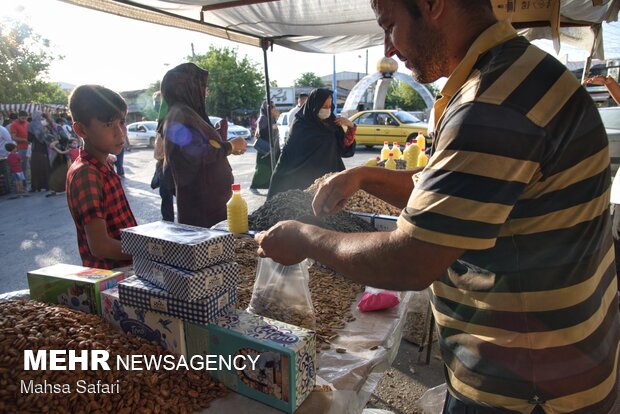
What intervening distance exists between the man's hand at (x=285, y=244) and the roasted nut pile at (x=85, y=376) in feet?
1.55

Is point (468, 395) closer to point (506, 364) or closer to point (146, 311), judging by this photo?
point (506, 364)

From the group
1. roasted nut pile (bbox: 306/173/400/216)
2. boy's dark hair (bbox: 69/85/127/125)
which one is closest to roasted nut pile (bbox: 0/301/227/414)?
boy's dark hair (bbox: 69/85/127/125)

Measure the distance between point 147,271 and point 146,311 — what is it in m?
0.13

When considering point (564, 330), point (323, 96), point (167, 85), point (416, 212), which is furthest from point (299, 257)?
point (323, 96)

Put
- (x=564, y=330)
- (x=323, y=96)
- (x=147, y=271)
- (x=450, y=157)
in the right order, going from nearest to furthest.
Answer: (x=450, y=157)
(x=564, y=330)
(x=147, y=271)
(x=323, y=96)

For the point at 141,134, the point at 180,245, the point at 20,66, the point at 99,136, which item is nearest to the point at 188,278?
the point at 180,245

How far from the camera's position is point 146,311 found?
1.31 m

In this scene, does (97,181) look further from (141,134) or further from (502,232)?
(141,134)

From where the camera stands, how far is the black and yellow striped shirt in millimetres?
802

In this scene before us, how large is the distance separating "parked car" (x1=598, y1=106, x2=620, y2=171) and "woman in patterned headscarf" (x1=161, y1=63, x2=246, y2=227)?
5.07 metres

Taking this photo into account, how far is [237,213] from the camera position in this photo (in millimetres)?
2660

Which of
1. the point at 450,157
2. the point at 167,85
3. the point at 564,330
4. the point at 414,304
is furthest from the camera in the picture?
the point at 167,85

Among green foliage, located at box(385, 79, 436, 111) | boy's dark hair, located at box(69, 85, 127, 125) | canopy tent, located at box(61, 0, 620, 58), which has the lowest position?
boy's dark hair, located at box(69, 85, 127, 125)

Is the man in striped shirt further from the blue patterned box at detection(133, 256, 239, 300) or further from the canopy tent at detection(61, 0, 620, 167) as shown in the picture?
the canopy tent at detection(61, 0, 620, 167)
